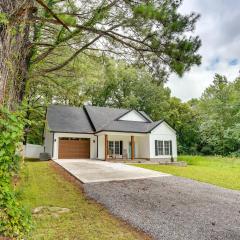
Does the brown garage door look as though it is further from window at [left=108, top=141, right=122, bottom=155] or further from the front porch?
window at [left=108, top=141, right=122, bottom=155]

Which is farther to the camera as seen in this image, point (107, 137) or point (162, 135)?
point (162, 135)

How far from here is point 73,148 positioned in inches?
861

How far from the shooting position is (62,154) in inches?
835

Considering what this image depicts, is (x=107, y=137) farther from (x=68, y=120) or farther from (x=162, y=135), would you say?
(x=162, y=135)

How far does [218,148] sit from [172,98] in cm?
1125

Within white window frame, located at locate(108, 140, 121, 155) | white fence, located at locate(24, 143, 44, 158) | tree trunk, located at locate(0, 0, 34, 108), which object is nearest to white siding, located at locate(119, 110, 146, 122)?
white window frame, located at locate(108, 140, 121, 155)

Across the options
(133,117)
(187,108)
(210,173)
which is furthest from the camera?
(187,108)

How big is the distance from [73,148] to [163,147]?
8.47m

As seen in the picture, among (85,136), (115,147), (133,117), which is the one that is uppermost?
(133,117)

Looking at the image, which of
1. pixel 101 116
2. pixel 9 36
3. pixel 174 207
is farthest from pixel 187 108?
pixel 9 36

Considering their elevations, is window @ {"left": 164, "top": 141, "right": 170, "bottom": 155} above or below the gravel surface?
above

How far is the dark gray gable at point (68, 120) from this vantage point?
21.7 metres

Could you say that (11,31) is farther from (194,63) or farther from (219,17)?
(219,17)

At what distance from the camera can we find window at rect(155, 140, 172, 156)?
22031mm
